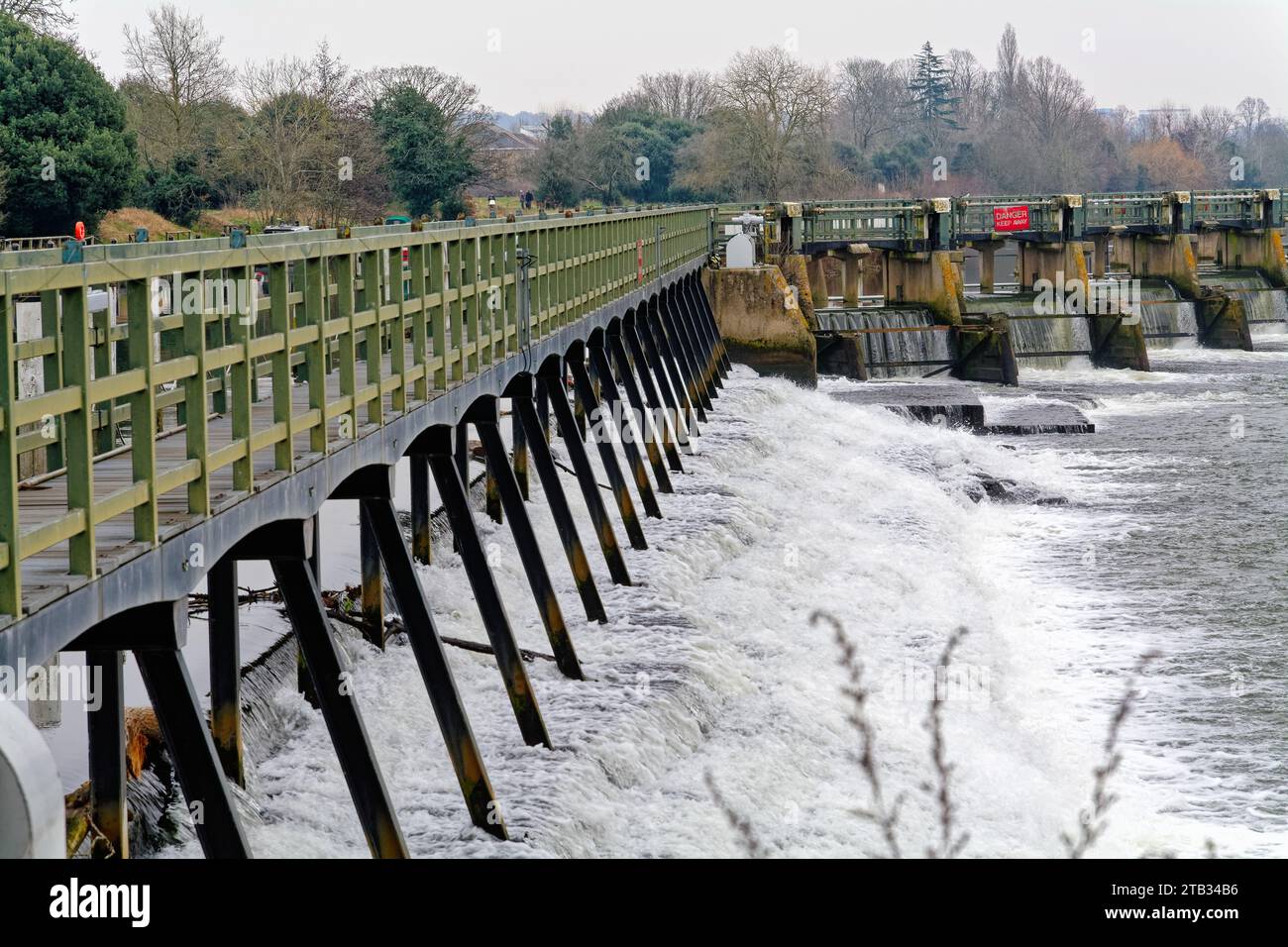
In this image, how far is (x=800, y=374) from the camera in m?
36.8

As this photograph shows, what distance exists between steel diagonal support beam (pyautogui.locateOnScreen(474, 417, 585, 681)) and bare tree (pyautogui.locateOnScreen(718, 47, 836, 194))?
70404mm

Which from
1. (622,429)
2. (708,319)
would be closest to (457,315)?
(622,429)

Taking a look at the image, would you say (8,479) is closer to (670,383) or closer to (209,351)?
(209,351)

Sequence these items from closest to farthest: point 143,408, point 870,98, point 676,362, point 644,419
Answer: point 143,408 → point 644,419 → point 676,362 → point 870,98

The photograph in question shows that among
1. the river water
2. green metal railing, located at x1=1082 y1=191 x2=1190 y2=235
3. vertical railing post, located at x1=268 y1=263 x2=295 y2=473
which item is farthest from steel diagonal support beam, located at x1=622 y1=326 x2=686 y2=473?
green metal railing, located at x1=1082 y1=191 x2=1190 y2=235

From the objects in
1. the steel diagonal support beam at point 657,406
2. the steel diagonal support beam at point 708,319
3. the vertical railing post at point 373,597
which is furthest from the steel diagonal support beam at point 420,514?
the steel diagonal support beam at point 708,319

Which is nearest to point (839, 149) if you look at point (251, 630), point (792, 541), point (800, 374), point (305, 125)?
point (305, 125)

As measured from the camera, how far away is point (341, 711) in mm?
7953

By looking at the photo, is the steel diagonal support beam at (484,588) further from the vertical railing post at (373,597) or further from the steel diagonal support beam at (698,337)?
the steel diagonal support beam at (698,337)

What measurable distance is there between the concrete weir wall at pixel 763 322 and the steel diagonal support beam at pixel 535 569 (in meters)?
23.6

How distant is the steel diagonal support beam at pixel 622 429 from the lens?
805 inches

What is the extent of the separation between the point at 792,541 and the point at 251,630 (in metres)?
9.25

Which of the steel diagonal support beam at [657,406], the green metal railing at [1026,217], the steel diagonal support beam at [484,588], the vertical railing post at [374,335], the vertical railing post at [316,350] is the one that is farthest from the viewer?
the green metal railing at [1026,217]

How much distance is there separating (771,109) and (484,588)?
76.7 meters
